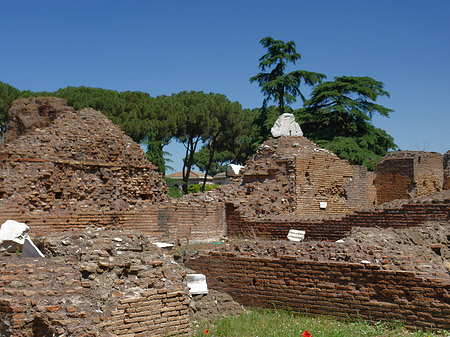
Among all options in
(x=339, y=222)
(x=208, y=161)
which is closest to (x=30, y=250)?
(x=339, y=222)

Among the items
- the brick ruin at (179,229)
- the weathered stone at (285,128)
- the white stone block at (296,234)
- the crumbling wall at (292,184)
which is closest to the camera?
the brick ruin at (179,229)

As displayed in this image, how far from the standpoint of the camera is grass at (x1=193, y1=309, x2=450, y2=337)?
5.30 metres

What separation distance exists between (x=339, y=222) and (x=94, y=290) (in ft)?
21.3

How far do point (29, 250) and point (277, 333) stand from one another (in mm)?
2977

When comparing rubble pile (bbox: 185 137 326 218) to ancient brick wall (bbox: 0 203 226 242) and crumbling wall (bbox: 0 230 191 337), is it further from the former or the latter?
crumbling wall (bbox: 0 230 191 337)

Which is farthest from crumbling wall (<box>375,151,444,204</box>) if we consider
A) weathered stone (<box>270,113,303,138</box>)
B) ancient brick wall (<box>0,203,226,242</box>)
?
ancient brick wall (<box>0,203,226,242</box>)

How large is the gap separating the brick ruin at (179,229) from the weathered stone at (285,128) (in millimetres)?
447

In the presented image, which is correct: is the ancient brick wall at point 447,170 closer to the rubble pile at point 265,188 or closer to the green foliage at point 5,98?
the rubble pile at point 265,188

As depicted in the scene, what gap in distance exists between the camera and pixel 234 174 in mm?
14109

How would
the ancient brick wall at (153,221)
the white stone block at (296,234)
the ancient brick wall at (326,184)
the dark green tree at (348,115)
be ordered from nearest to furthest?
the ancient brick wall at (153,221), the white stone block at (296,234), the ancient brick wall at (326,184), the dark green tree at (348,115)

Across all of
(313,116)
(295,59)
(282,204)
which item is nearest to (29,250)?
(282,204)

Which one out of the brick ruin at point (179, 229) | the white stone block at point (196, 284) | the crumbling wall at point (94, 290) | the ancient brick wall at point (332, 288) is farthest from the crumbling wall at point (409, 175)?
the crumbling wall at point (94, 290)

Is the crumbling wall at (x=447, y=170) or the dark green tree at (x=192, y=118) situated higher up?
the dark green tree at (x=192, y=118)

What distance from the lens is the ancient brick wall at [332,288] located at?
5.44 m
